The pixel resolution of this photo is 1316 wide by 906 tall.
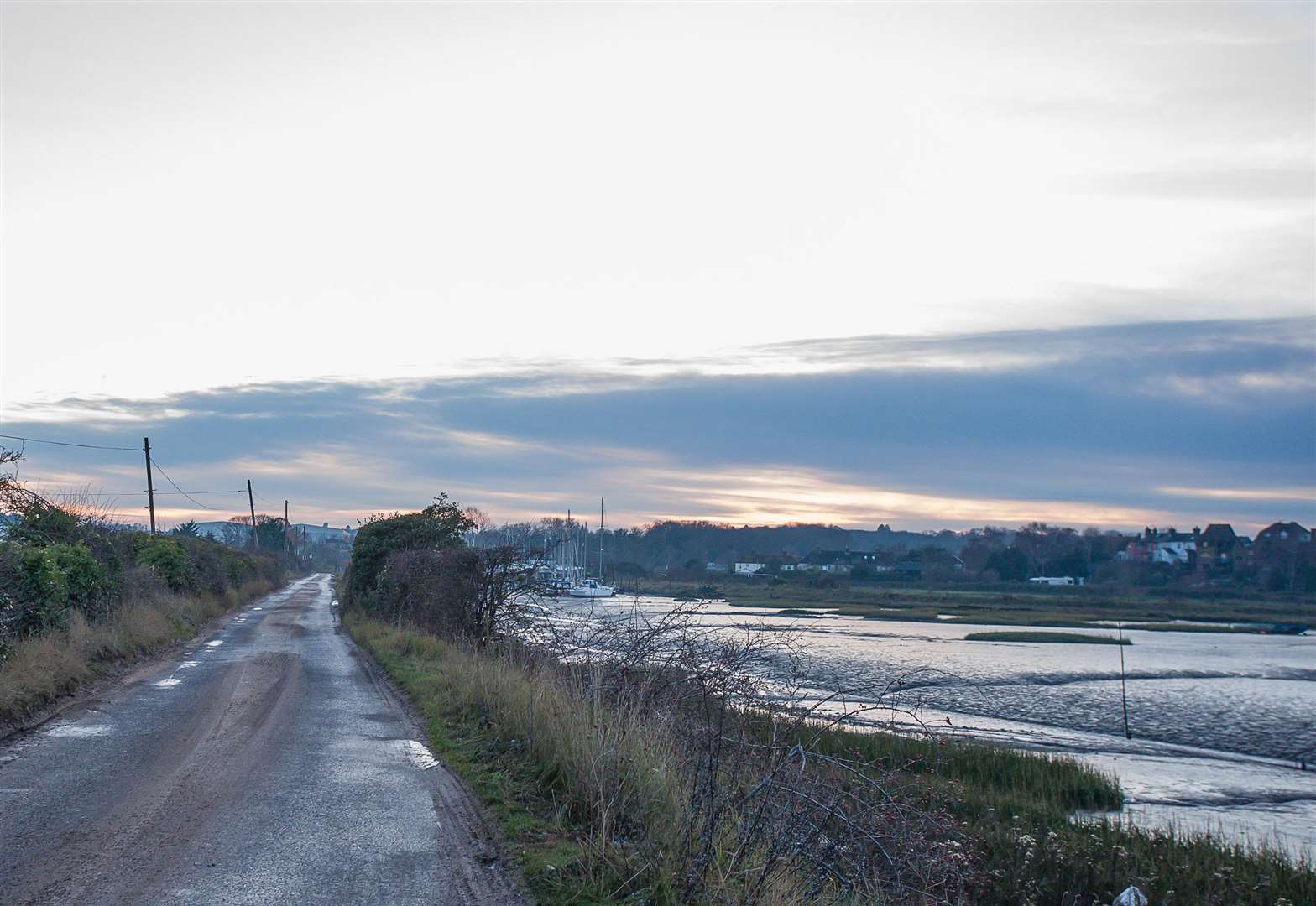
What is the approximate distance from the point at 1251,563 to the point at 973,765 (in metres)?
116

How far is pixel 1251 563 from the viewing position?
115 meters

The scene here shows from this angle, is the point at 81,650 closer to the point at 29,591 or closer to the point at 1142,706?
the point at 29,591

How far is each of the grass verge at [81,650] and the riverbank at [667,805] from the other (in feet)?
14.6

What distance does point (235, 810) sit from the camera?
25.2ft

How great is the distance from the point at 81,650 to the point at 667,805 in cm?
1259

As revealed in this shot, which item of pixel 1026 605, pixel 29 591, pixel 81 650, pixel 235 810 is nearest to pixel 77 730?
pixel 235 810

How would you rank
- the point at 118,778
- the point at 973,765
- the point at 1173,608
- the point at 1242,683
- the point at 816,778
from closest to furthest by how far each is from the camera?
the point at 816,778 < the point at 118,778 < the point at 973,765 < the point at 1242,683 < the point at 1173,608

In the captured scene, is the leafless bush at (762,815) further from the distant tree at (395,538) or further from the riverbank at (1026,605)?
the riverbank at (1026,605)

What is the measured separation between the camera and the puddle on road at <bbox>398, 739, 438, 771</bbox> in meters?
9.87

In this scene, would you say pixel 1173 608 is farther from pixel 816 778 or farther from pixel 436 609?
pixel 816 778

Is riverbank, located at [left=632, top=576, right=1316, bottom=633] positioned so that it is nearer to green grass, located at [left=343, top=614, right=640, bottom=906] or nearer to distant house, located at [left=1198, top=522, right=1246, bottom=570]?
distant house, located at [left=1198, top=522, right=1246, bottom=570]

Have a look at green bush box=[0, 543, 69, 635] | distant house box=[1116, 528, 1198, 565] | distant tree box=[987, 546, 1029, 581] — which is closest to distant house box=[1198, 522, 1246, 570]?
distant house box=[1116, 528, 1198, 565]

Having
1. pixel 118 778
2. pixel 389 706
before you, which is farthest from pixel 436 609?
pixel 118 778

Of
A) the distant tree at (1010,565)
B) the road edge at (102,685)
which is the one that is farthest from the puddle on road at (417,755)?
the distant tree at (1010,565)
